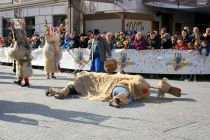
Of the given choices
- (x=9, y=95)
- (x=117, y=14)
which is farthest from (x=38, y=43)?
(x=9, y=95)

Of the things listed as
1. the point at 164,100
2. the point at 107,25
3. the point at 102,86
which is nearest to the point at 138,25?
the point at 107,25

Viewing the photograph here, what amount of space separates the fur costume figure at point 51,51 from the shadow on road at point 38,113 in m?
5.11

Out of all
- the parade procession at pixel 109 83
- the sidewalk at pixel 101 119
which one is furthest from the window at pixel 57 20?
the sidewalk at pixel 101 119

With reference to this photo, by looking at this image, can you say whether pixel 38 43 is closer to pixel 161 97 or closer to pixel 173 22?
pixel 173 22

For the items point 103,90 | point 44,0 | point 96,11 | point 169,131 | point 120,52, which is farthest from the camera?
point 44,0

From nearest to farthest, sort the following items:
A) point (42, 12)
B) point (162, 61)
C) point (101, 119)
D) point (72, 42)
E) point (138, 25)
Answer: point (101, 119) < point (162, 61) < point (72, 42) < point (138, 25) < point (42, 12)

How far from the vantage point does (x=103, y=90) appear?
9891 mm

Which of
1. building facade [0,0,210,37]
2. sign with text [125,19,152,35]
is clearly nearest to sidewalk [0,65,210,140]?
sign with text [125,19,152,35]

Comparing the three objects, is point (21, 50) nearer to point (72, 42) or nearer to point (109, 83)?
point (109, 83)

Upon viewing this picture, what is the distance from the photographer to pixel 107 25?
20984 mm

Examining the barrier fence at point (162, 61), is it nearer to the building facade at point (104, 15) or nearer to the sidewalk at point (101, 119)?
the sidewalk at point (101, 119)

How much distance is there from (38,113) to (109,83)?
2050mm

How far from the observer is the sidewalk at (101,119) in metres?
6.73

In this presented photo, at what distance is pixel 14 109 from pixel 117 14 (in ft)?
40.9
